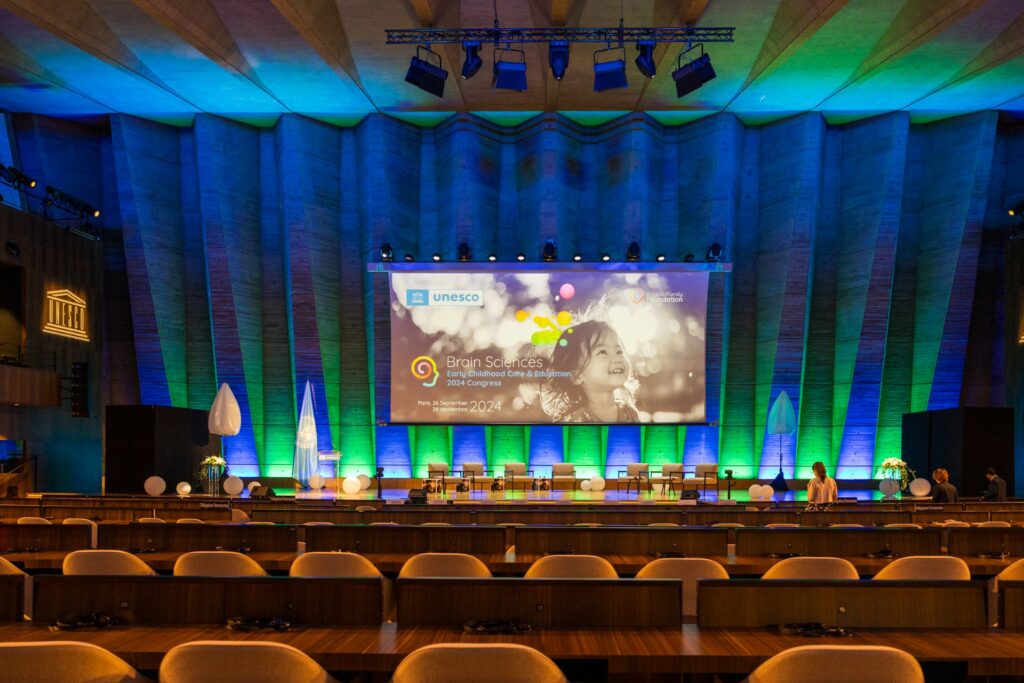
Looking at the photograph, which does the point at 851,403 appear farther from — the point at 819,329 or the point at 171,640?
the point at 171,640

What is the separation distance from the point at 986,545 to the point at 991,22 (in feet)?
35.1

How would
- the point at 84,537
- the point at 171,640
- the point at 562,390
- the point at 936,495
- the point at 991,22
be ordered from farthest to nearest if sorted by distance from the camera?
the point at 562,390 → the point at 991,22 → the point at 936,495 → the point at 84,537 → the point at 171,640

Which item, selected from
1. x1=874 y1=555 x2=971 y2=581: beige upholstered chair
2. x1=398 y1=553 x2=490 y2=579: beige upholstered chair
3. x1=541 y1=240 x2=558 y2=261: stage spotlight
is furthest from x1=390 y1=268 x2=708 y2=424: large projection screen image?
x1=398 y1=553 x2=490 y2=579: beige upholstered chair

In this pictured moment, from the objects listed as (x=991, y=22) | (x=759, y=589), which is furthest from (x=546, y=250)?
(x=759, y=589)

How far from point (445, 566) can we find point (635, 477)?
11.8m

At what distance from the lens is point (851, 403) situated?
55.2 feet

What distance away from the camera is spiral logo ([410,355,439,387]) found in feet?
52.2

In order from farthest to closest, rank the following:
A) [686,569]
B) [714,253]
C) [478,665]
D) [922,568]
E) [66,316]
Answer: [714,253] → [66,316] → [922,568] → [686,569] → [478,665]

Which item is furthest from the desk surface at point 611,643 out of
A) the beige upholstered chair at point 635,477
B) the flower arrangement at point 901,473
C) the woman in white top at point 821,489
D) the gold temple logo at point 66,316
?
the gold temple logo at point 66,316

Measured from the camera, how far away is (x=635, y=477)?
1548 centimetres

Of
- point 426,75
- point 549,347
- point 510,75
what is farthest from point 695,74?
point 549,347

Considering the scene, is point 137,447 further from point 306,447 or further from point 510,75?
point 510,75

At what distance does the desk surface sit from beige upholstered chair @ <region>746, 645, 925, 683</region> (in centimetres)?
35

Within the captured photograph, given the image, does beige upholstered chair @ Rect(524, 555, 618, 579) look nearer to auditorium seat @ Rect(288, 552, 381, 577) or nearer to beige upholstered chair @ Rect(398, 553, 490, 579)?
beige upholstered chair @ Rect(398, 553, 490, 579)
